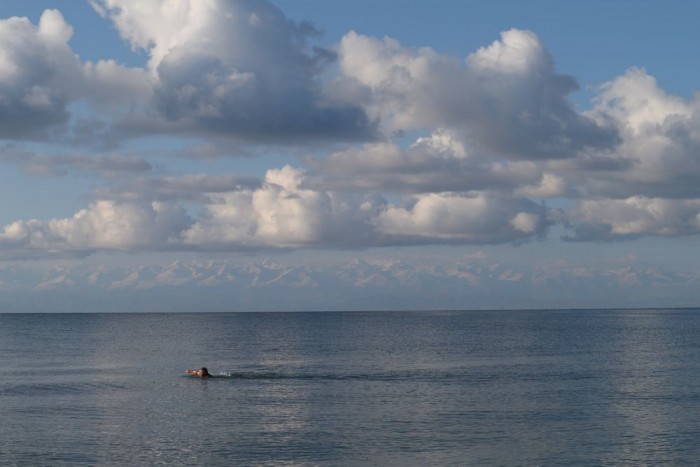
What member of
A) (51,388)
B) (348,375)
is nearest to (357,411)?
(348,375)

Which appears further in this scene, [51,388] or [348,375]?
[348,375]

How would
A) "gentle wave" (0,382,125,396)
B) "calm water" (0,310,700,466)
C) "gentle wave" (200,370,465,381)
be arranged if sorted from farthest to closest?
"gentle wave" (200,370,465,381), "gentle wave" (0,382,125,396), "calm water" (0,310,700,466)

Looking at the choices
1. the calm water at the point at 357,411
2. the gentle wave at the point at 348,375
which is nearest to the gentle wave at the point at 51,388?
the calm water at the point at 357,411

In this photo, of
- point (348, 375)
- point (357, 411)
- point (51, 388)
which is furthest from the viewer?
point (348, 375)

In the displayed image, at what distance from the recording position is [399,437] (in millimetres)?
66312

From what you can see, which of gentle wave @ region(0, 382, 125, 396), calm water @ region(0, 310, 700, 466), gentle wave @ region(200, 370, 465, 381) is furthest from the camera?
gentle wave @ region(200, 370, 465, 381)

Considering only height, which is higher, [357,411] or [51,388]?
[51,388]

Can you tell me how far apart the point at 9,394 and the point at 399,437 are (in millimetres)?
48631

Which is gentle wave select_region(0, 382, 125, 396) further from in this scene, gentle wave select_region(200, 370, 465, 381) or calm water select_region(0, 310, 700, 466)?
gentle wave select_region(200, 370, 465, 381)

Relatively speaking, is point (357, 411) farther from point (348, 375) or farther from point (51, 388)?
point (51, 388)

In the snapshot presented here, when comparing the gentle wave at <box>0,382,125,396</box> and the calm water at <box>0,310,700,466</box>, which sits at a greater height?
the gentle wave at <box>0,382,125,396</box>

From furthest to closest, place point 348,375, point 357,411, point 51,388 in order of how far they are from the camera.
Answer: point 348,375 → point 51,388 → point 357,411

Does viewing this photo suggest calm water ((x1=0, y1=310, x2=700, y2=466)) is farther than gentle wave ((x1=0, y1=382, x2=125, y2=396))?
No

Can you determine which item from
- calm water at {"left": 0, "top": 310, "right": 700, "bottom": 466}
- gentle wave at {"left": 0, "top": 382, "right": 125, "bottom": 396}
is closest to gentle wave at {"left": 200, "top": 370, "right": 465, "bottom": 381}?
calm water at {"left": 0, "top": 310, "right": 700, "bottom": 466}
